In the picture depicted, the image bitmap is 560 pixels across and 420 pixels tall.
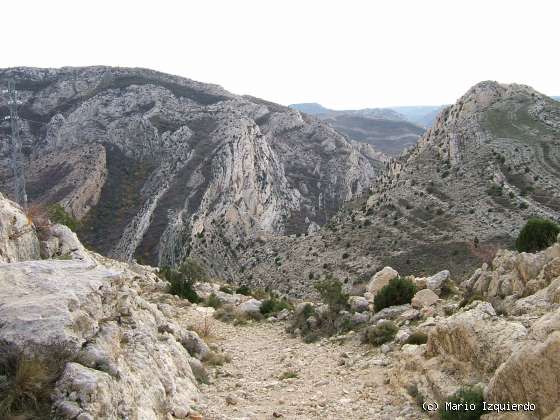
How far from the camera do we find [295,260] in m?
40.3

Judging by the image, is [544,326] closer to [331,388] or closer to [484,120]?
[331,388]

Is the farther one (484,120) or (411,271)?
(484,120)

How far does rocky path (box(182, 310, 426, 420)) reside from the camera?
316 inches

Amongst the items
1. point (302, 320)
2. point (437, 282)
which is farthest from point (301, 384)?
point (437, 282)

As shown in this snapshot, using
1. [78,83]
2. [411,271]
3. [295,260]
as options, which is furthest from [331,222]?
[78,83]

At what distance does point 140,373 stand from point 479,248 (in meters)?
28.1

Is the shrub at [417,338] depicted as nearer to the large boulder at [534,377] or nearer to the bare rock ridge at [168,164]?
the large boulder at [534,377]

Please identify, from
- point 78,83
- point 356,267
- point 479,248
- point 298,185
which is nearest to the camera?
point 479,248

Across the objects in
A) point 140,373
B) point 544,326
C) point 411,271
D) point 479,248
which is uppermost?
point 544,326

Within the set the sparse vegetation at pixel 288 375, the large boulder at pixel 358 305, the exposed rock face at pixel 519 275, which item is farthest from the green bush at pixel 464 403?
the large boulder at pixel 358 305

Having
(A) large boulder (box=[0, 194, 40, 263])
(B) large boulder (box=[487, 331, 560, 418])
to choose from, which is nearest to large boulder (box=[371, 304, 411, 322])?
(B) large boulder (box=[487, 331, 560, 418])

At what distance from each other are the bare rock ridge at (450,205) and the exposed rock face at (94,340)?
23399mm

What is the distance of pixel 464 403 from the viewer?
6.38 m

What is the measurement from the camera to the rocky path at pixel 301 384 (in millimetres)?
8039
